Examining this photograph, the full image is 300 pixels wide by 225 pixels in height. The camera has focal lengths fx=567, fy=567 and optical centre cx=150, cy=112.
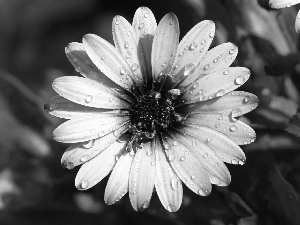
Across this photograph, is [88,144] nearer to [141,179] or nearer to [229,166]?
[141,179]

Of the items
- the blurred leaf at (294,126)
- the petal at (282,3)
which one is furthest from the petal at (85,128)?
the petal at (282,3)

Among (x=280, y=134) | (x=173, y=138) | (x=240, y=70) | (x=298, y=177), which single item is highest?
(x=240, y=70)

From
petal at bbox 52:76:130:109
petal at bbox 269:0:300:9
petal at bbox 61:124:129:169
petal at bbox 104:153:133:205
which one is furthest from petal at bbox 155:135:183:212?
petal at bbox 269:0:300:9

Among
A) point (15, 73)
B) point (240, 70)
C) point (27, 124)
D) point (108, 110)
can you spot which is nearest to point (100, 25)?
point (15, 73)

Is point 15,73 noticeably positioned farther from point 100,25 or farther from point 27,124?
point 27,124

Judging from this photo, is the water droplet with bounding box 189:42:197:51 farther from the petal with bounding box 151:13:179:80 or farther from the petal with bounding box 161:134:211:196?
the petal with bounding box 161:134:211:196

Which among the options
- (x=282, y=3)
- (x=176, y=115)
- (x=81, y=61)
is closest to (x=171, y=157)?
(x=176, y=115)
